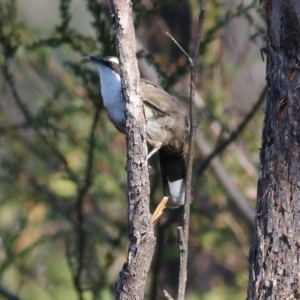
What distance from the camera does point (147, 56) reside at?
4184mm

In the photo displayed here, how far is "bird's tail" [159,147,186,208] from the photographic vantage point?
4.21 meters

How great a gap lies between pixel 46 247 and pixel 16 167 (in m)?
2.73

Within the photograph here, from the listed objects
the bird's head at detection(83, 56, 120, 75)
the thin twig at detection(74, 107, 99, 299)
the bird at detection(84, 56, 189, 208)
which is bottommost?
the thin twig at detection(74, 107, 99, 299)

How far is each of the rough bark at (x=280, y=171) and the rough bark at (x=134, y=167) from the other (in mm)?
496

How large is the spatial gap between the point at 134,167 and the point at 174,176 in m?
1.79

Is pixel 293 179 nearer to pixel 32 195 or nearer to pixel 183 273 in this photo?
pixel 183 273

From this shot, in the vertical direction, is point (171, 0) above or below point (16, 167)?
above

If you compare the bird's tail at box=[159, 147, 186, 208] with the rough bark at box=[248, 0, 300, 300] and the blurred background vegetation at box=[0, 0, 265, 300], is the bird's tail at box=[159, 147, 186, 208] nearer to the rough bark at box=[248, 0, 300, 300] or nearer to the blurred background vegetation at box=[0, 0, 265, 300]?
the blurred background vegetation at box=[0, 0, 265, 300]

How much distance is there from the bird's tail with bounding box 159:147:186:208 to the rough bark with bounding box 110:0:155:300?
5.34 ft

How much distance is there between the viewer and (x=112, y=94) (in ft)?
12.7

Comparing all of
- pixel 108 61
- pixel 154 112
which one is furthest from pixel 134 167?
pixel 108 61

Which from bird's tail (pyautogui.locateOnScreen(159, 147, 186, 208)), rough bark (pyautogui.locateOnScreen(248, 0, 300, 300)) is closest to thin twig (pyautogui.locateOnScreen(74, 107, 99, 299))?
bird's tail (pyautogui.locateOnScreen(159, 147, 186, 208))

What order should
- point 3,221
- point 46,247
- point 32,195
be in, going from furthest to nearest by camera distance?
point 46,247 < point 3,221 < point 32,195

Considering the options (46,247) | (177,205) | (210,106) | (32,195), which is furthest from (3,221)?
(177,205)
